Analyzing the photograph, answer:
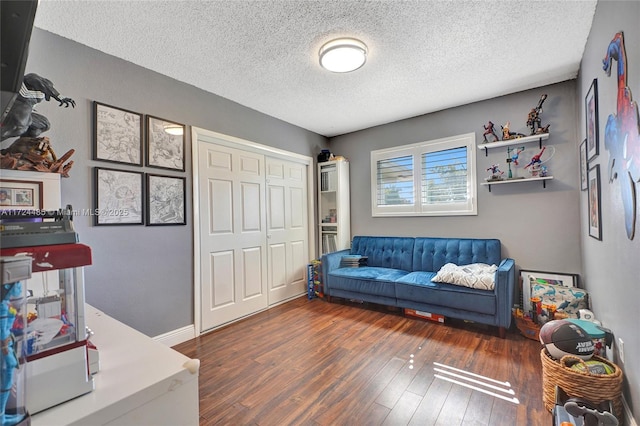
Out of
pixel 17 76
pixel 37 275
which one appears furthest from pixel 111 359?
pixel 17 76

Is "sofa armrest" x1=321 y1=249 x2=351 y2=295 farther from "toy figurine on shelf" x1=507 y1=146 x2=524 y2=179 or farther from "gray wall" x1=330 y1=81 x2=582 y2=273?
"toy figurine on shelf" x1=507 y1=146 x2=524 y2=179

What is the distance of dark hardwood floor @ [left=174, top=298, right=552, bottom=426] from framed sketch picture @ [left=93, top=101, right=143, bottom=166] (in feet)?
5.88

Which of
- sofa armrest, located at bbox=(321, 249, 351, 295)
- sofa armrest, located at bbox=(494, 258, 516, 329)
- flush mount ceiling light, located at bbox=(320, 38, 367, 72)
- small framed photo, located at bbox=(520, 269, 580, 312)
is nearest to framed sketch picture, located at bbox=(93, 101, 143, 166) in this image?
flush mount ceiling light, located at bbox=(320, 38, 367, 72)

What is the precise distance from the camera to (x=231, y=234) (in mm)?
3143

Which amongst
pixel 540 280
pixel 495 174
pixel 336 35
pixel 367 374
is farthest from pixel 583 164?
pixel 367 374

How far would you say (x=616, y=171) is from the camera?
1452 mm

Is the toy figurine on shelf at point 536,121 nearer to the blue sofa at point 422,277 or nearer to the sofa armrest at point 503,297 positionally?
the blue sofa at point 422,277

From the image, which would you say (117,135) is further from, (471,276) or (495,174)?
(495,174)

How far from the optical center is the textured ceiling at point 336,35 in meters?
1.78

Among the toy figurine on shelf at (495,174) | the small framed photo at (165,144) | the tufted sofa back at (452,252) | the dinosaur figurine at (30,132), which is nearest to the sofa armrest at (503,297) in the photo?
the tufted sofa back at (452,252)

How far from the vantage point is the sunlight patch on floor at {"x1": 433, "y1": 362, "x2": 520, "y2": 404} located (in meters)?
1.77

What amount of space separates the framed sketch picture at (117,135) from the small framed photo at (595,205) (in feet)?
11.7

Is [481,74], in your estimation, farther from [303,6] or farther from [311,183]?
[311,183]

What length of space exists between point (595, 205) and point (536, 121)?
1317 millimetres
